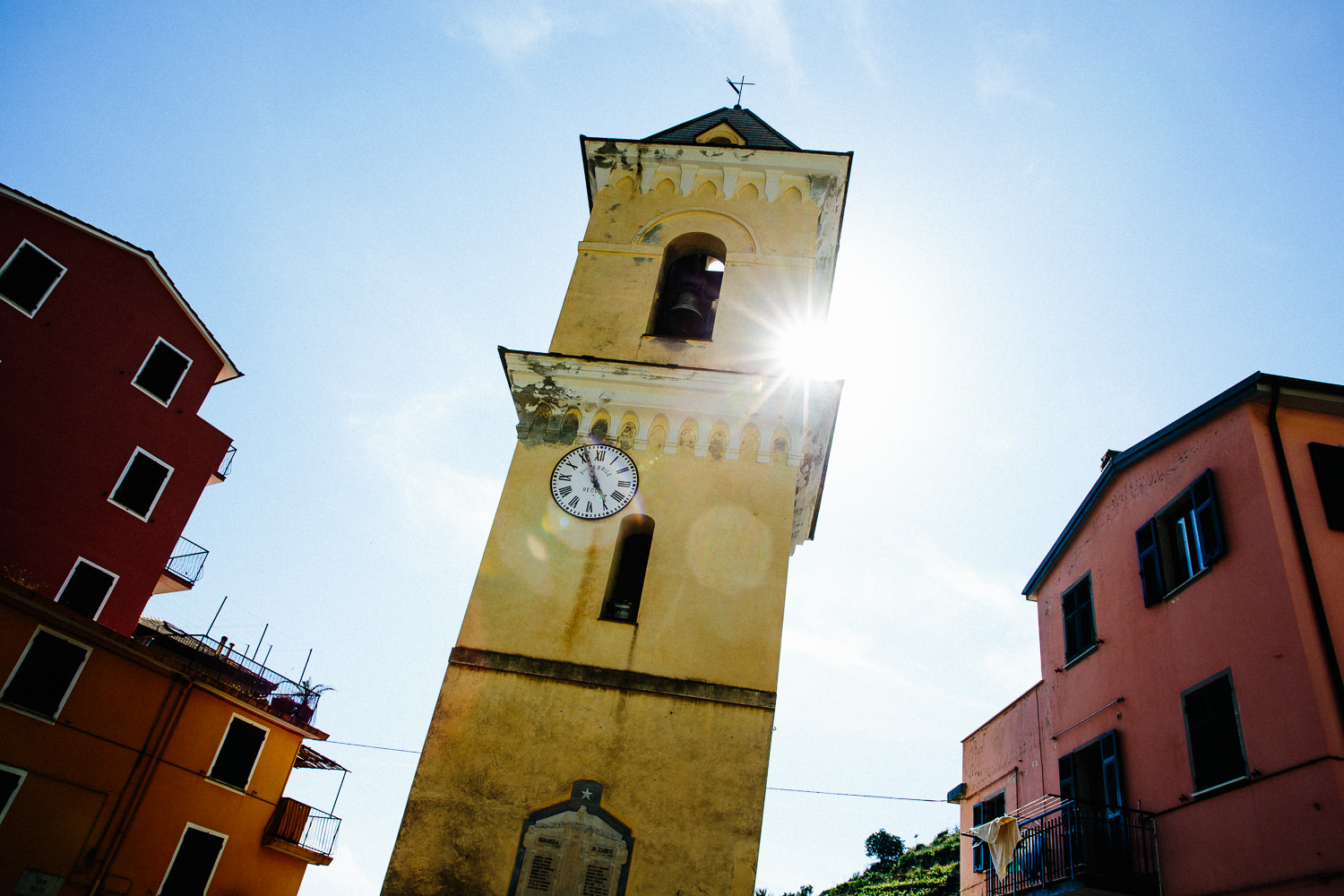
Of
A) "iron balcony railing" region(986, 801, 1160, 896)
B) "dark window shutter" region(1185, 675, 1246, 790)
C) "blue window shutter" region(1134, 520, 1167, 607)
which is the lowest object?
"iron balcony railing" region(986, 801, 1160, 896)

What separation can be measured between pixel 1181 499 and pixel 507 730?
31.3 feet

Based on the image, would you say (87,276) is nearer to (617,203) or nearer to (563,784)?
(617,203)

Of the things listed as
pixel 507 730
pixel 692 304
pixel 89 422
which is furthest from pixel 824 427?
pixel 89 422

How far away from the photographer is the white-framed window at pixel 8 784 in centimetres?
1405

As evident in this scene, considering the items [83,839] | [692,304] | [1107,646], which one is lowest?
[83,839]

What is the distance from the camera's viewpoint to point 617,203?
13141 millimetres

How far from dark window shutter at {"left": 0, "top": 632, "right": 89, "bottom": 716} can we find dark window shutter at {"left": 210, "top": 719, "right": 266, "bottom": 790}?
13.3 feet

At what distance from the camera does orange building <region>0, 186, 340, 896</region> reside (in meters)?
14.8

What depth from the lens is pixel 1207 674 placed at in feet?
34.6

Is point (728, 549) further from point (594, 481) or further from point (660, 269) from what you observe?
point (660, 269)

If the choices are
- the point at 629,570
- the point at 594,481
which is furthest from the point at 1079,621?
the point at 594,481

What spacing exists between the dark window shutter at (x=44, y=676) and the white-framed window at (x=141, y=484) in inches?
158

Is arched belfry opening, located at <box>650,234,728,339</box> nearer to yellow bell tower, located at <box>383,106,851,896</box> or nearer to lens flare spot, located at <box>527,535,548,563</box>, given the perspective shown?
yellow bell tower, located at <box>383,106,851,896</box>

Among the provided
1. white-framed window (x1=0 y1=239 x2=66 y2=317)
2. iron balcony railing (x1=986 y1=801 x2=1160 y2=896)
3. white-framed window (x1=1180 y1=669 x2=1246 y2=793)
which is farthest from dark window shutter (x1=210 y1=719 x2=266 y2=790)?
white-framed window (x1=1180 y1=669 x2=1246 y2=793)
